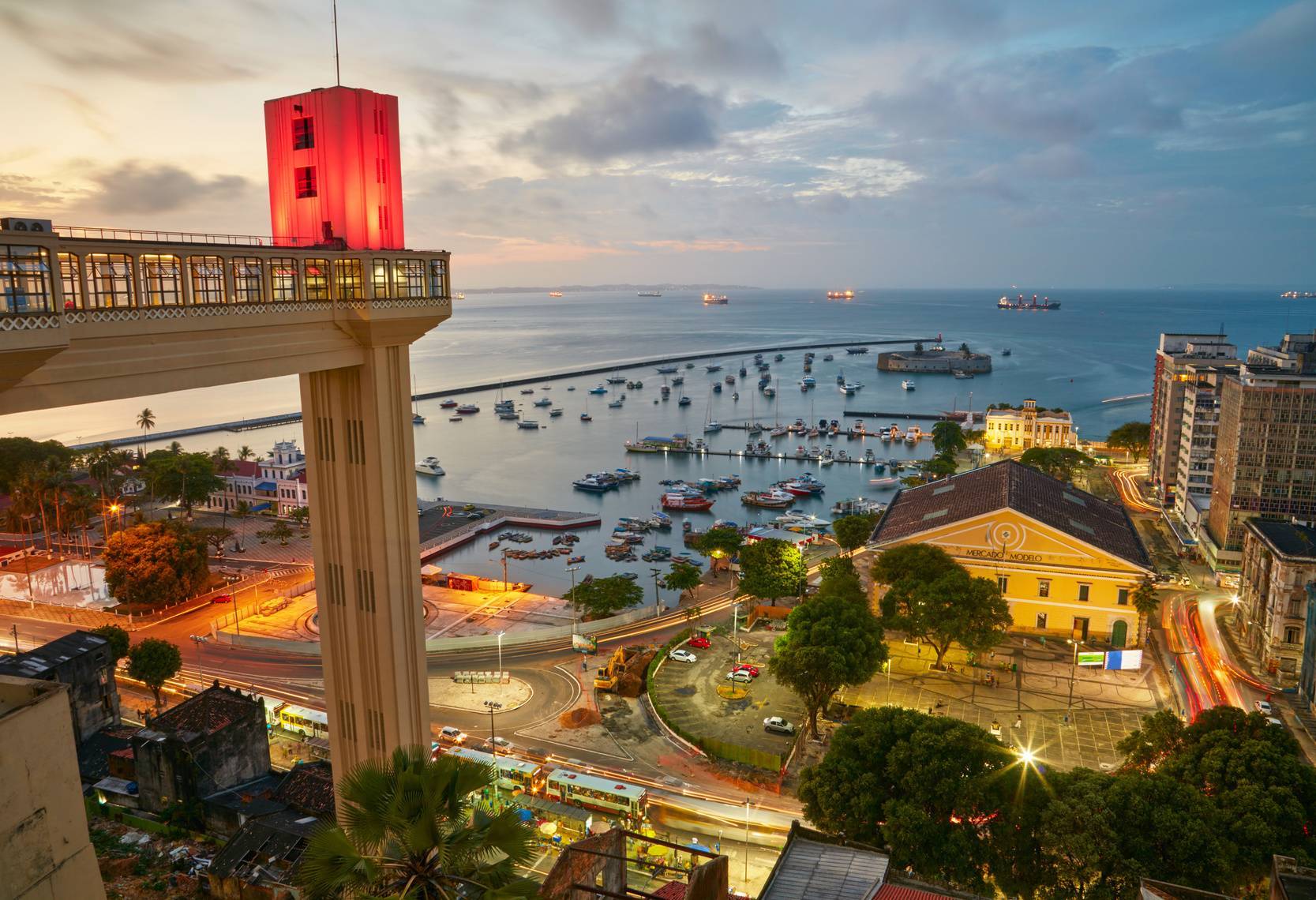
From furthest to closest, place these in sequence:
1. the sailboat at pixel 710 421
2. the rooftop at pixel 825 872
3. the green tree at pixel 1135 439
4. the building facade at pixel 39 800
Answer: the sailboat at pixel 710 421, the green tree at pixel 1135 439, the rooftop at pixel 825 872, the building facade at pixel 39 800

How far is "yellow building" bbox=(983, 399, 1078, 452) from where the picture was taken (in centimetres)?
8475

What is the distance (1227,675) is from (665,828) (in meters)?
25.8

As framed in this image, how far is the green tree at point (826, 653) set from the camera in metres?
28.7

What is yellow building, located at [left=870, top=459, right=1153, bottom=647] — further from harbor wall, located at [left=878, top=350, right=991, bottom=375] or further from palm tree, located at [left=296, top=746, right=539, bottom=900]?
harbor wall, located at [left=878, top=350, right=991, bottom=375]

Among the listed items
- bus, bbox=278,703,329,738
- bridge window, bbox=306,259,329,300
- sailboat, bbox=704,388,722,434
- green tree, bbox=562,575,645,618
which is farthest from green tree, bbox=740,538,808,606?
sailboat, bbox=704,388,722,434

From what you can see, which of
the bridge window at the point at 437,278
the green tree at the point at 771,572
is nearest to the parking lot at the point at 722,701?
the green tree at the point at 771,572

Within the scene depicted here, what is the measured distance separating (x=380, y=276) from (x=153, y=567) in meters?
36.9

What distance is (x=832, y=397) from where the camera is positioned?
139625mm

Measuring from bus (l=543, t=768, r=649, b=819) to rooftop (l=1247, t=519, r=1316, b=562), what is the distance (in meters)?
29.5

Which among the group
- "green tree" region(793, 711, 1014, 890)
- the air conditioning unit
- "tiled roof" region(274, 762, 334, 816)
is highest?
the air conditioning unit

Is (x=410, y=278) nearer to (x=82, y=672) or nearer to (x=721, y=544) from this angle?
(x=82, y=672)

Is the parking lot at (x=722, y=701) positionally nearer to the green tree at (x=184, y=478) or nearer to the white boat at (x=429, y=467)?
the green tree at (x=184, y=478)

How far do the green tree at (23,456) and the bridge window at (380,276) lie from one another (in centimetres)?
6261

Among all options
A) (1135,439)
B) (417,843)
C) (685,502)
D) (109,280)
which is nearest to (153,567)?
(109,280)
